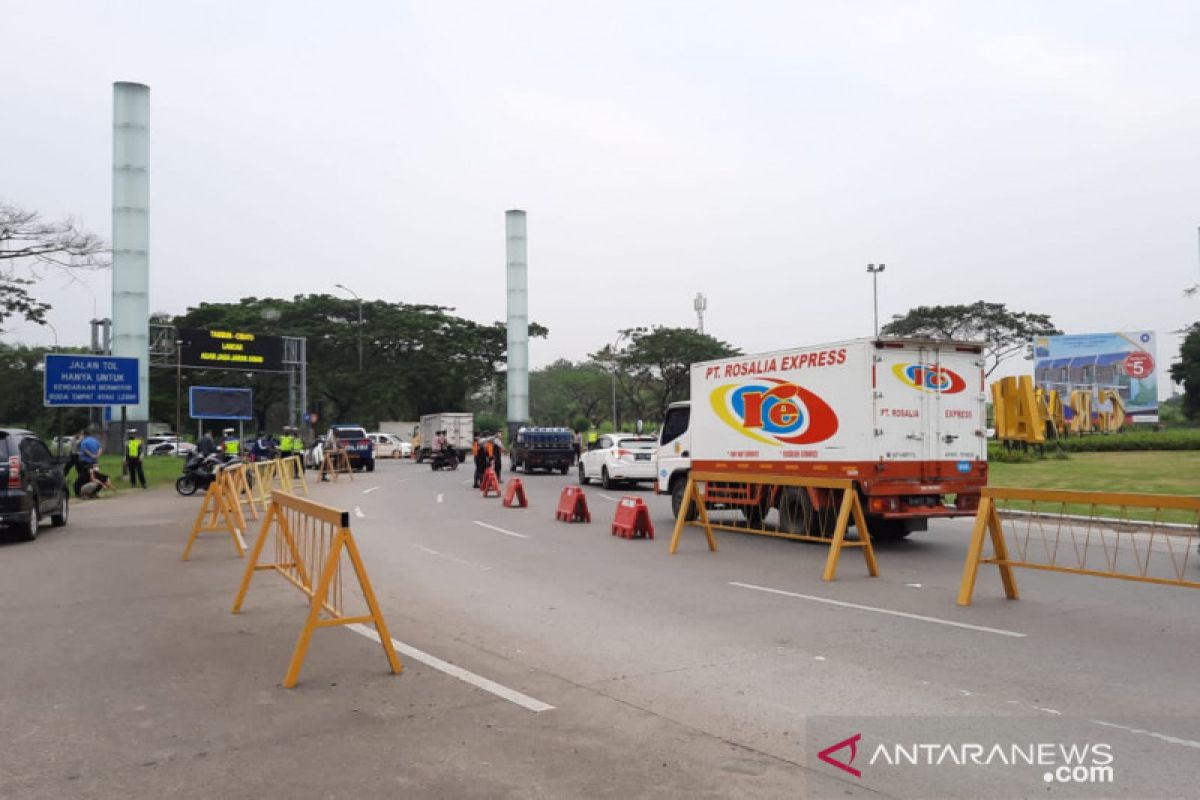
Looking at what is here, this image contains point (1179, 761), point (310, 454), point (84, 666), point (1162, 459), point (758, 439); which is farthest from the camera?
point (310, 454)

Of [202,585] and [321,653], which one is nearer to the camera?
[321,653]

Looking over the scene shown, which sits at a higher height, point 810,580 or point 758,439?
point 758,439

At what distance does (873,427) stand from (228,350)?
148 ft

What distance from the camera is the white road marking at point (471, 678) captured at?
5.79 metres

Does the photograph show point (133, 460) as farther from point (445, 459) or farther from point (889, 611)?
point (889, 611)

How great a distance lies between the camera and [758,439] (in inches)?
595

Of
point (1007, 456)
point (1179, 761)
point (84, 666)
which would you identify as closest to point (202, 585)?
point (84, 666)

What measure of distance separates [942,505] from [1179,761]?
9133 mm

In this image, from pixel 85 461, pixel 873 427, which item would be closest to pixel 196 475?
pixel 85 461

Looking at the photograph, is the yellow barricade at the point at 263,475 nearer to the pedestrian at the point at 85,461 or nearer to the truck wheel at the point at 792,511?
the pedestrian at the point at 85,461

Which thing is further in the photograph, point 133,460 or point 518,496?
point 133,460

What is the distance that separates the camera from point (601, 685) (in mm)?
6219

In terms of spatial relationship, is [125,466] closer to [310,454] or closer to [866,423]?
[310,454]

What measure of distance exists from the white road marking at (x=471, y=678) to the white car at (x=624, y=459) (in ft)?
63.0
